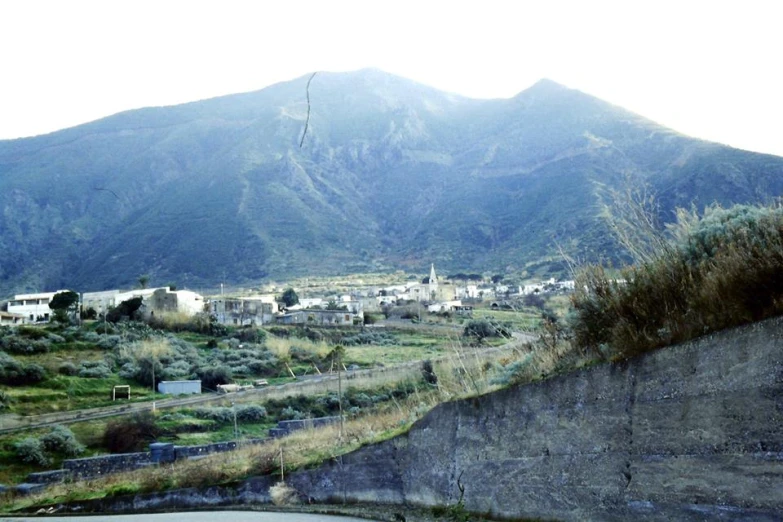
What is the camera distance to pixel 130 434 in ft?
126

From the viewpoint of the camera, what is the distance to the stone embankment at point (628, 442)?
714 cm

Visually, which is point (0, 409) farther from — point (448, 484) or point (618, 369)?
point (618, 369)

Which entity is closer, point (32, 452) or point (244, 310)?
point (32, 452)

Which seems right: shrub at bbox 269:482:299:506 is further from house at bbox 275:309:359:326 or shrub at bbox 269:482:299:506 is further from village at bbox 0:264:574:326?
house at bbox 275:309:359:326

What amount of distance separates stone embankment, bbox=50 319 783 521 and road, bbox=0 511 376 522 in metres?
2.18

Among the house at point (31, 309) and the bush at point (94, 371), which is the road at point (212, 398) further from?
the house at point (31, 309)

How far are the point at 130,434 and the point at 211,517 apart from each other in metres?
23.5

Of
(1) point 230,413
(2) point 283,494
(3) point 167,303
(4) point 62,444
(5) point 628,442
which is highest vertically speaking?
(5) point 628,442

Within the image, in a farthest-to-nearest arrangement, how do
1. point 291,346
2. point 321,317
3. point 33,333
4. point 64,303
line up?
point 321,317 < point 64,303 < point 291,346 < point 33,333

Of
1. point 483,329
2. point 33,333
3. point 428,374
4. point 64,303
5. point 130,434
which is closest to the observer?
point 428,374

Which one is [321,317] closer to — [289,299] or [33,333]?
[289,299]

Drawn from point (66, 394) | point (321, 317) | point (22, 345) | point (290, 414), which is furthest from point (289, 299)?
point (290, 414)

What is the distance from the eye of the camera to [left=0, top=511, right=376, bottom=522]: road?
1454cm

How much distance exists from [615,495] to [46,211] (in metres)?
183
